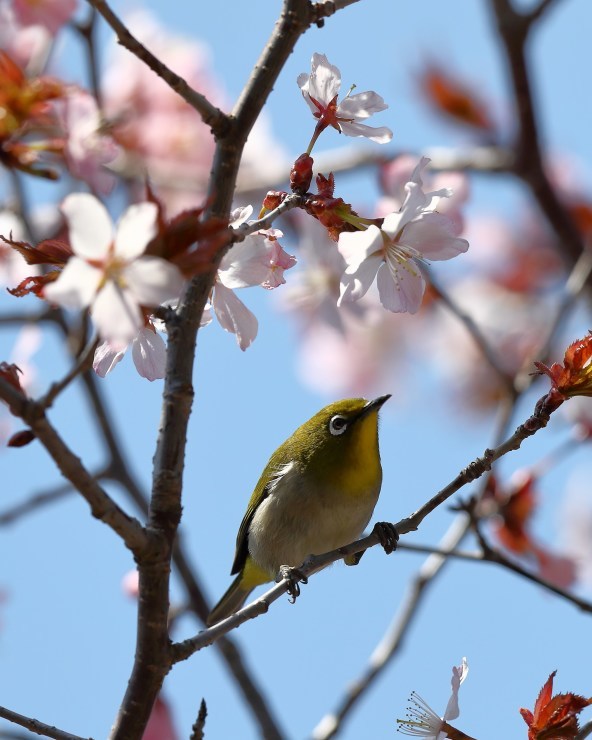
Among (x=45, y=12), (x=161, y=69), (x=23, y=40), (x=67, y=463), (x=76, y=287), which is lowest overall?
(x=67, y=463)

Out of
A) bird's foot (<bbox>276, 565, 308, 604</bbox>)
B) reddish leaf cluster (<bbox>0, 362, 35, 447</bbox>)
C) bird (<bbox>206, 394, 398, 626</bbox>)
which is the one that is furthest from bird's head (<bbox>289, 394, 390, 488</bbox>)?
reddish leaf cluster (<bbox>0, 362, 35, 447</bbox>)

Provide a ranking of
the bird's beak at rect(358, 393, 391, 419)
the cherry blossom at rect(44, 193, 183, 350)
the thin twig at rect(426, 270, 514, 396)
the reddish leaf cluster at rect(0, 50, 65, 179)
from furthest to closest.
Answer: the thin twig at rect(426, 270, 514, 396) < the bird's beak at rect(358, 393, 391, 419) < the reddish leaf cluster at rect(0, 50, 65, 179) < the cherry blossom at rect(44, 193, 183, 350)

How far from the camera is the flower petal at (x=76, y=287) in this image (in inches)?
51.7

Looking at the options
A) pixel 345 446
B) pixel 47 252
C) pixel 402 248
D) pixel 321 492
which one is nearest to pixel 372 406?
pixel 345 446

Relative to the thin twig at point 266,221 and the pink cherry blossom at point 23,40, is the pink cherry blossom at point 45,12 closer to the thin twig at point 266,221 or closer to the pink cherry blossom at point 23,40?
the pink cherry blossom at point 23,40

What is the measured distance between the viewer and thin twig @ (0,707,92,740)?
5.53 feet

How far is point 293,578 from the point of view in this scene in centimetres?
217

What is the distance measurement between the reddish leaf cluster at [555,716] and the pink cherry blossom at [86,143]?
4.52 feet

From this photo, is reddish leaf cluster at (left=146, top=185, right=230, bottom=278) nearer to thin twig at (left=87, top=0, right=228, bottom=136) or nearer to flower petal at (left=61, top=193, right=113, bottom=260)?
flower petal at (left=61, top=193, right=113, bottom=260)

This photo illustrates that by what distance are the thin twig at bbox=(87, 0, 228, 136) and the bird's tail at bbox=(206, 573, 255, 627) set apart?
1.99 m

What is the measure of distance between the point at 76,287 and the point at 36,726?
0.84 m

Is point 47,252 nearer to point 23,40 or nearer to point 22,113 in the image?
point 22,113

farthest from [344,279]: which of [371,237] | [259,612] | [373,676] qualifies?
[373,676]

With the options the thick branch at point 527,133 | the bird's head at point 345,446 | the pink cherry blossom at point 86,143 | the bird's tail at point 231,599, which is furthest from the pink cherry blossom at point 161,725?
the thick branch at point 527,133
